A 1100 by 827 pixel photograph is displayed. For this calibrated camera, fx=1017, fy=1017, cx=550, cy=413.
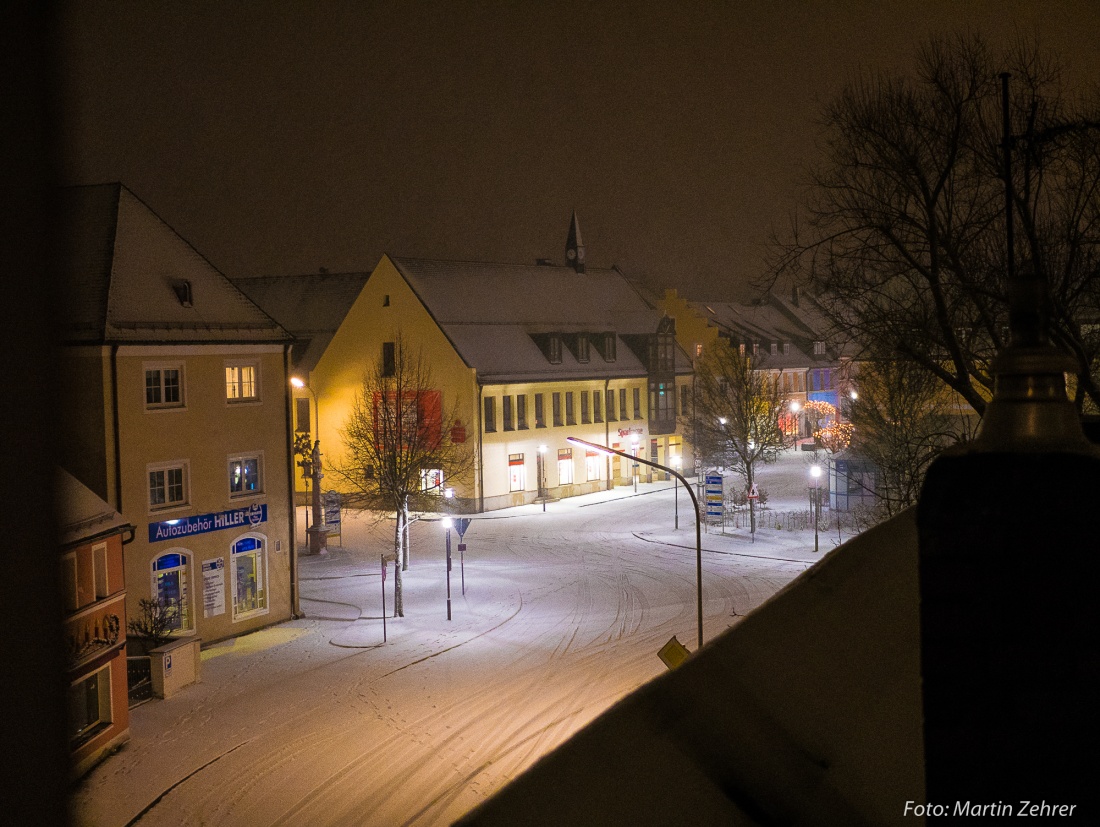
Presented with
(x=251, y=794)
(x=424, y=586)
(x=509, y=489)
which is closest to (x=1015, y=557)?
(x=251, y=794)

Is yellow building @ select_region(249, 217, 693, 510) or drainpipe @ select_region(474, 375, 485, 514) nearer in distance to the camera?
drainpipe @ select_region(474, 375, 485, 514)

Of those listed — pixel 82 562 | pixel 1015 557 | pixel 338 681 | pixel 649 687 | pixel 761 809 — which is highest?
pixel 1015 557

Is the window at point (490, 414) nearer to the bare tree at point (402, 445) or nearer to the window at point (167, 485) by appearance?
the bare tree at point (402, 445)

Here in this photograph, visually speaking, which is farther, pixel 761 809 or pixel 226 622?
pixel 226 622

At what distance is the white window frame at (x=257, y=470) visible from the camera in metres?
25.7

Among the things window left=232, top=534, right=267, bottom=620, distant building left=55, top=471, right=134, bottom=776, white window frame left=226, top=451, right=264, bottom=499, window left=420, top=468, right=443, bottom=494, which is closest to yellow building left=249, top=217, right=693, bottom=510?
window left=420, top=468, right=443, bottom=494

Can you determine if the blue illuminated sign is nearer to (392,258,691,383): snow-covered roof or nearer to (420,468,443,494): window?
(420,468,443,494): window

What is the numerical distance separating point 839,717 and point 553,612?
24753 mm

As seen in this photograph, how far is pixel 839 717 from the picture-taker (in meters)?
2.50

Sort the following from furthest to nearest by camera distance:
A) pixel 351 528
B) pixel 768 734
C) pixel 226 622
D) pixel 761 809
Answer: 1. pixel 351 528
2. pixel 226 622
3. pixel 768 734
4. pixel 761 809

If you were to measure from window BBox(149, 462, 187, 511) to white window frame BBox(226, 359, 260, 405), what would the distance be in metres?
2.32

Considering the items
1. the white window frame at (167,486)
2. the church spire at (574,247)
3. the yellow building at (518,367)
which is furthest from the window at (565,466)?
the white window frame at (167,486)

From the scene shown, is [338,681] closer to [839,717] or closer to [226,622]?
[226,622]

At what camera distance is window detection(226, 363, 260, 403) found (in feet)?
84.8
